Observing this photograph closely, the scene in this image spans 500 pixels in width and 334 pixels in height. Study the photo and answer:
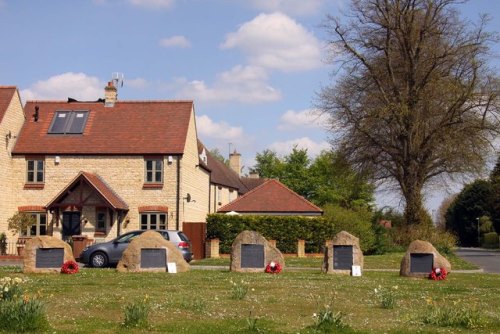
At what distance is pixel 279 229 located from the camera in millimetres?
40031

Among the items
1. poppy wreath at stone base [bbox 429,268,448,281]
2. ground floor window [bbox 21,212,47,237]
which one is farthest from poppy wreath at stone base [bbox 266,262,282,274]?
ground floor window [bbox 21,212,47,237]

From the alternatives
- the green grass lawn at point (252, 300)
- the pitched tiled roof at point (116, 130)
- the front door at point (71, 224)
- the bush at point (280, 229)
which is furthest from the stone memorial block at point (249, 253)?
the front door at point (71, 224)

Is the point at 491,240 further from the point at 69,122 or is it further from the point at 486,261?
the point at 69,122

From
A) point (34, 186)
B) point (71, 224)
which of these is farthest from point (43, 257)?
point (34, 186)

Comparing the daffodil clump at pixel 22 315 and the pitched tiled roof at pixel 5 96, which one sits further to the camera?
the pitched tiled roof at pixel 5 96

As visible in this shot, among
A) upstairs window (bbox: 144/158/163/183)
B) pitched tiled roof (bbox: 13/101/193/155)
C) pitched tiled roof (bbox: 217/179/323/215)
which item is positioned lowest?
pitched tiled roof (bbox: 217/179/323/215)

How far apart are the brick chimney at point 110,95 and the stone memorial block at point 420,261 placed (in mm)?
24916

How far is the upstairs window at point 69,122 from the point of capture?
42125mm

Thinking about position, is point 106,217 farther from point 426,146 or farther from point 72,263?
point 426,146

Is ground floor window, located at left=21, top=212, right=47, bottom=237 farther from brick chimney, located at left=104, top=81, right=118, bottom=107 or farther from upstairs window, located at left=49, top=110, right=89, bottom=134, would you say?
brick chimney, located at left=104, top=81, right=118, bottom=107

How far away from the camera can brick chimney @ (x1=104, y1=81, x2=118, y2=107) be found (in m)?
43.8

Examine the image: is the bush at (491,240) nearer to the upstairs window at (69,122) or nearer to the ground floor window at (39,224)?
the upstairs window at (69,122)

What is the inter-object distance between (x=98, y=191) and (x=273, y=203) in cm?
1213

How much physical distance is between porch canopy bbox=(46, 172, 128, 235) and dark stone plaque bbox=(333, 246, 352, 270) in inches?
677
